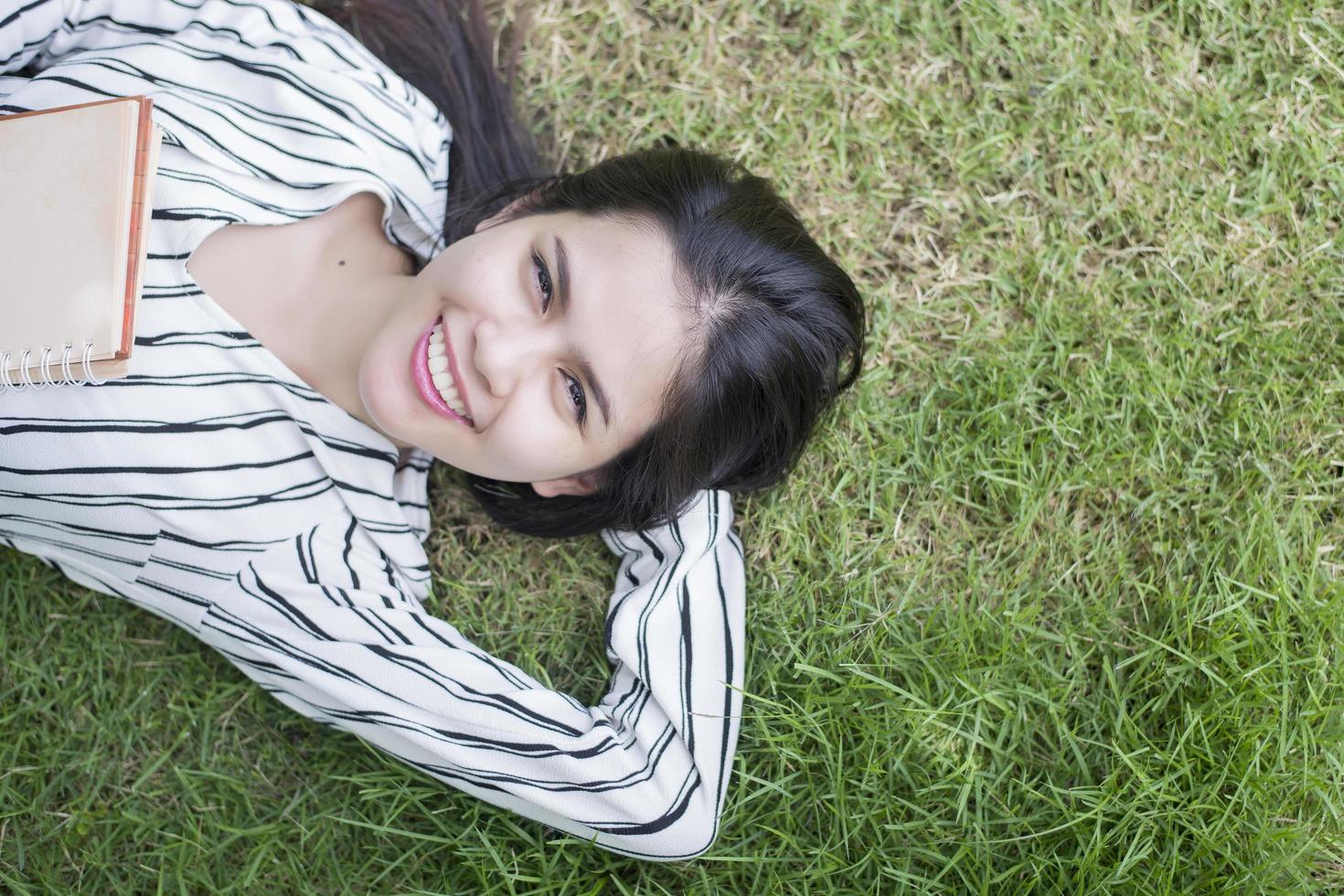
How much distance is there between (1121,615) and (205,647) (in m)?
2.08

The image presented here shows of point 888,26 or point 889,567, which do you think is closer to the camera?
point 889,567

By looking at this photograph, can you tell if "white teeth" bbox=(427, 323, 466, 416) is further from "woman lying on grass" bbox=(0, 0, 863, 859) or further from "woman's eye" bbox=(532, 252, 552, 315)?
"woman's eye" bbox=(532, 252, 552, 315)

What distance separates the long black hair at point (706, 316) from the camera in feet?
5.57

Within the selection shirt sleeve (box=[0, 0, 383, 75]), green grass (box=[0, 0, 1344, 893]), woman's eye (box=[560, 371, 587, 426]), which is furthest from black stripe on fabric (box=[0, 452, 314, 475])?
shirt sleeve (box=[0, 0, 383, 75])

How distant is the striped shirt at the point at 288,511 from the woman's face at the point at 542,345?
0.35 metres

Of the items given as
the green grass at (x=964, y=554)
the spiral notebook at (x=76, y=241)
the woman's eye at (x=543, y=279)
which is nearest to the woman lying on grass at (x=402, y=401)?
the woman's eye at (x=543, y=279)

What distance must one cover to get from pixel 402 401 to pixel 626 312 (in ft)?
1.51

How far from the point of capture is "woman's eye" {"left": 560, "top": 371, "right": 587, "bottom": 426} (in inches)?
64.6

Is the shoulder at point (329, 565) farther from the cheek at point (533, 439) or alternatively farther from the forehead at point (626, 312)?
the forehead at point (626, 312)

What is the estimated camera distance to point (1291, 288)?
7.27 feet

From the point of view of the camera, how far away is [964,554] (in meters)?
2.16

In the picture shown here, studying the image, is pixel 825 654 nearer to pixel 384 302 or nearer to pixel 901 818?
pixel 901 818

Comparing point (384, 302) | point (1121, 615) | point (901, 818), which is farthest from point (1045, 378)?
point (384, 302)

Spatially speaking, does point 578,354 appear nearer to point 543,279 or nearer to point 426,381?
point 543,279
